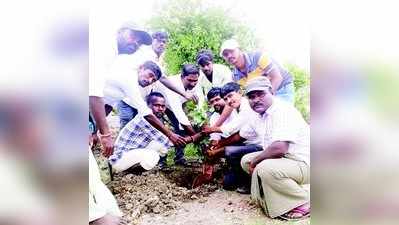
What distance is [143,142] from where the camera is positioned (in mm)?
1912

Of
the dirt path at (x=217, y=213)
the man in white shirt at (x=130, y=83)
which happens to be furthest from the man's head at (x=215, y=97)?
the dirt path at (x=217, y=213)

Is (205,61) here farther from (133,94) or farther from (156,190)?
(156,190)

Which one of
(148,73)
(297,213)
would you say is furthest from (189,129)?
(297,213)

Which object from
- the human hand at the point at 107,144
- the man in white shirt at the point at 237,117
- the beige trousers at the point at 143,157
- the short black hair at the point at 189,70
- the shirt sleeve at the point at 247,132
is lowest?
the beige trousers at the point at 143,157

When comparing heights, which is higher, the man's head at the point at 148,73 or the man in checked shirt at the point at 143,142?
the man's head at the point at 148,73

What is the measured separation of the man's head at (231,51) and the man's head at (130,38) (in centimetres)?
28

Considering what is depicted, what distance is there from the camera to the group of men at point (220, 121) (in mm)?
1893

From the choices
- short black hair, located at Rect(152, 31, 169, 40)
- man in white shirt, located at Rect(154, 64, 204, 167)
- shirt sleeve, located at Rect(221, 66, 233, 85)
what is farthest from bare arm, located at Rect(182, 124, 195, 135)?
short black hair, located at Rect(152, 31, 169, 40)

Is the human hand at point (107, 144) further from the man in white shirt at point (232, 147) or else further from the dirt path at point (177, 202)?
the man in white shirt at point (232, 147)

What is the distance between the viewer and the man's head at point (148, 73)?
1894 mm
